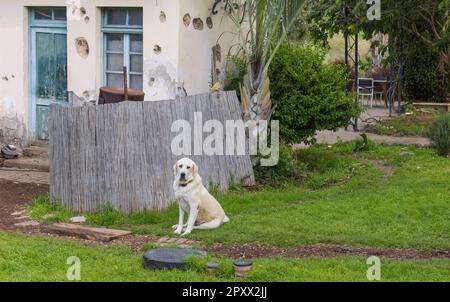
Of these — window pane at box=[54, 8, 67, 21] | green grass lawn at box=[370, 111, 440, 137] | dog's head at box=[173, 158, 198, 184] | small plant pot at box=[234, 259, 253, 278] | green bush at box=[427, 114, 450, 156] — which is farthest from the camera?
green grass lawn at box=[370, 111, 440, 137]

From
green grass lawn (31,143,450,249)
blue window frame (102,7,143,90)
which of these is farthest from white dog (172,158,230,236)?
blue window frame (102,7,143,90)

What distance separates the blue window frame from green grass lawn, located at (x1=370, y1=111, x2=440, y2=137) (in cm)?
706

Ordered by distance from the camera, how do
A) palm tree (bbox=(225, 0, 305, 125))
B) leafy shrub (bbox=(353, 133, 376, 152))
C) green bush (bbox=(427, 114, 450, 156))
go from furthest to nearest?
1. leafy shrub (bbox=(353, 133, 376, 152))
2. green bush (bbox=(427, 114, 450, 156))
3. palm tree (bbox=(225, 0, 305, 125))

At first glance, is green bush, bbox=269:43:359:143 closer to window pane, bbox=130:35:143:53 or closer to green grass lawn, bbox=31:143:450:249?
green grass lawn, bbox=31:143:450:249

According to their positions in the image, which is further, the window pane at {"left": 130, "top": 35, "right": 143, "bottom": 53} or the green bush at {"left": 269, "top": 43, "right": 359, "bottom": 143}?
the window pane at {"left": 130, "top": 35, "right": 143, "bottom": 53}

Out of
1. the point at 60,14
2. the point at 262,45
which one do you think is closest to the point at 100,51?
the point at 60,14

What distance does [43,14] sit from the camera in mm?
14539

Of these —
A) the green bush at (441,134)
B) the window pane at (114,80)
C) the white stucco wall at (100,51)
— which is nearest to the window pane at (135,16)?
the white stucco wall at (100,51)

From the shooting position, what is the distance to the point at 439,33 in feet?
59.9

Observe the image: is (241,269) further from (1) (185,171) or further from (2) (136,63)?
(2) (136,63)

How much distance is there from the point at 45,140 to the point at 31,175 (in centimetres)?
171

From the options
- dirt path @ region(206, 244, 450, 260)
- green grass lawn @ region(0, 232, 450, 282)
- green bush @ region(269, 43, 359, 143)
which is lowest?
dirt path @ region(206, 244, 450, 260)

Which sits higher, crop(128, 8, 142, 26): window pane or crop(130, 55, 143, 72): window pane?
crop(128, 8, 142, 26): window pane

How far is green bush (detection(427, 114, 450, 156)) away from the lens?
48.2 feet
